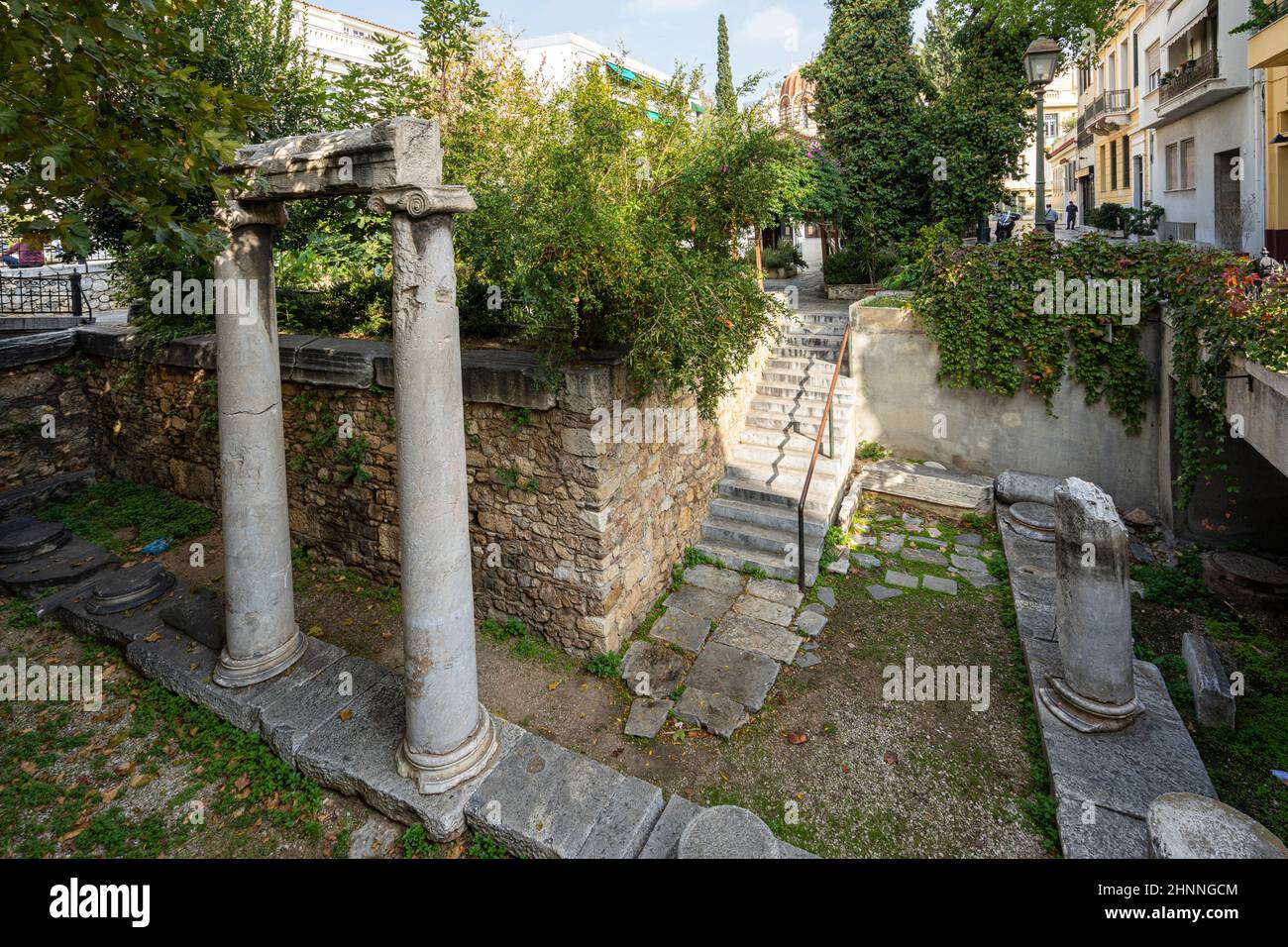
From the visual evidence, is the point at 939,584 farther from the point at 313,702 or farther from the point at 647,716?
the point at 313,702

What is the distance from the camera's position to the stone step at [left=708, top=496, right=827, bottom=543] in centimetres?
741

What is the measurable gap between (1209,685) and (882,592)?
2.59 metres

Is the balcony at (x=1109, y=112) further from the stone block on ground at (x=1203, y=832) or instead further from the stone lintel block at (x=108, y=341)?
the stone lintel block at (x=108, y=341)

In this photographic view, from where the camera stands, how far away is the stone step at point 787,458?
8.29 metres

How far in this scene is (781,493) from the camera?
7777mm

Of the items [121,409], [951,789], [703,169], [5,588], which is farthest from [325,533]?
[951,789]

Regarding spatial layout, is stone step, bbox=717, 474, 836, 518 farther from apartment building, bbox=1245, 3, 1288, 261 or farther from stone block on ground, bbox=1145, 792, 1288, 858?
apartment building, bbox=1245, 3, 1288, 261

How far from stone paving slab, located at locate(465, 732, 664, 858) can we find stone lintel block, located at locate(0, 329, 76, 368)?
8262mm

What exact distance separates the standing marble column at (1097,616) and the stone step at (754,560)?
2.49 m

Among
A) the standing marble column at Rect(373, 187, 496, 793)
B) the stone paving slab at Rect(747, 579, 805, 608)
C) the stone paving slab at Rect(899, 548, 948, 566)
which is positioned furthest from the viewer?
the stone paving slab at Rect(899, 548, 948, 566)

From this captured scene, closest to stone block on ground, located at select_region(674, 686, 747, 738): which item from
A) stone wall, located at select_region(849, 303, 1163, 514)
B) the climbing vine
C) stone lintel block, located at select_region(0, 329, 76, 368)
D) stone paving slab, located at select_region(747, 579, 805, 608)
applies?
stone paving slab, located at select_region(747, 579, 805, 608)

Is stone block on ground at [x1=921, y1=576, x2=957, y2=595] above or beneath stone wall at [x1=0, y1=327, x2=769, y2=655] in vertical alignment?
beneath

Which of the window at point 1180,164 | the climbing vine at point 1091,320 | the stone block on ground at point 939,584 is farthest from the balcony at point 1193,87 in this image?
the stone block on ground at point 939,584
